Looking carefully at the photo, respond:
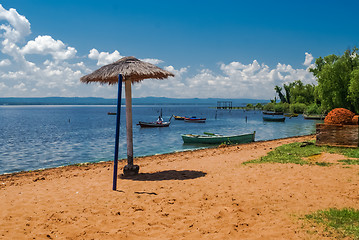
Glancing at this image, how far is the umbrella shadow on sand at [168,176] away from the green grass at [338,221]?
5177 mm

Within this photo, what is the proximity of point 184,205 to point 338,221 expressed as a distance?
3550mm

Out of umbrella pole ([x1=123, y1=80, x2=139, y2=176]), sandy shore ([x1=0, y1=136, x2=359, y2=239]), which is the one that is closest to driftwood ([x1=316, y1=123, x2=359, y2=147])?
sandy shore ([x1=0, y1=136, x2=359, y2=239])

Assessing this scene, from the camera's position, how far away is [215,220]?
6.18m

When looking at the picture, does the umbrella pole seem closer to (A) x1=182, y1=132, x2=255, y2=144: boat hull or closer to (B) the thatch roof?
(B) the thatch roof

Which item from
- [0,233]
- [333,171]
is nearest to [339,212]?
[333,171]

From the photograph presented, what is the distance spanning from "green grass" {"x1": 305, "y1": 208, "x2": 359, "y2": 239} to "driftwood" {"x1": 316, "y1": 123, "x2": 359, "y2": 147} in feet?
33.1

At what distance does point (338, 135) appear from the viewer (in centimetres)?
1517

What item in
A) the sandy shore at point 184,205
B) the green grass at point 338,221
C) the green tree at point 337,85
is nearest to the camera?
the green grass at point 338,221

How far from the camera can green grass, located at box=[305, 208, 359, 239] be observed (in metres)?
5.21

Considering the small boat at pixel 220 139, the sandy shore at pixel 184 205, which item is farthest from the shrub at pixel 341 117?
the small boat at pixel 220 139

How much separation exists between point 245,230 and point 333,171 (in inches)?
241

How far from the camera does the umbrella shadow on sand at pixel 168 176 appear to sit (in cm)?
1066

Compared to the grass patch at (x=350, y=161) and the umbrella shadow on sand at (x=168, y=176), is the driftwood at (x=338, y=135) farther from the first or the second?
the umbrella shadow on sand at (x=168, y=176)

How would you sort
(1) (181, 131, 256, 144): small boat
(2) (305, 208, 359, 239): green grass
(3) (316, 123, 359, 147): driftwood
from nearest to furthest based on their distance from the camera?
(2) (305, 208, 359, 239): green grass → (3) (316, 123, 359, 147): driftwood → (1) (181, 131, 256, 144): small boat
